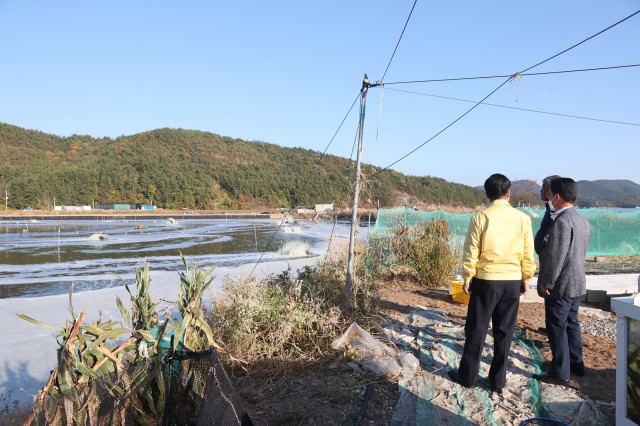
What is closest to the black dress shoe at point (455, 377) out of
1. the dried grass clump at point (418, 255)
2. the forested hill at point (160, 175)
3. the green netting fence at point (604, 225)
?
the dried grass clump at point (418, 255)

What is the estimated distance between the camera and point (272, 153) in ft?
361

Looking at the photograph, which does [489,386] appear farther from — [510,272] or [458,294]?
[458,294]

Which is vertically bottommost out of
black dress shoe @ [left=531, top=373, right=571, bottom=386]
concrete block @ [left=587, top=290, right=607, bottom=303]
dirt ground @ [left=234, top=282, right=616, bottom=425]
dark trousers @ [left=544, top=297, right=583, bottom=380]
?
dirt ground @ [left=234, top=282, right=616, bottom=425]

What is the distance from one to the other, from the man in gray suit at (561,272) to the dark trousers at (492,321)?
385 millimetres

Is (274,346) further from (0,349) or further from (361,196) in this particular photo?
(0,349)

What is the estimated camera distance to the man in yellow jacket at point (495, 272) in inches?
141

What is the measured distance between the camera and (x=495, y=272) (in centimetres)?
358

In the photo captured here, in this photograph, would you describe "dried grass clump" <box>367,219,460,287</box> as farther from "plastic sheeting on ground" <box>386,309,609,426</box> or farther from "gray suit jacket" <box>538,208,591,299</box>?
"gray suit jacket" <box>538,208,591,299</box>

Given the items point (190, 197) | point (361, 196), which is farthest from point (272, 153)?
point (361, 196)

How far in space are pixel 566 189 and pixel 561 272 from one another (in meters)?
0.67

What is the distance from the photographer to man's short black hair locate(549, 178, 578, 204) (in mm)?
3846

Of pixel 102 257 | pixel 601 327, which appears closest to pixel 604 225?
pixel 601 327

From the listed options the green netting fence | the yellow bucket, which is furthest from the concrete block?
the green netting fence

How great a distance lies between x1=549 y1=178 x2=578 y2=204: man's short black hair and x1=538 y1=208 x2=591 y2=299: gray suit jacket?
0.10m
